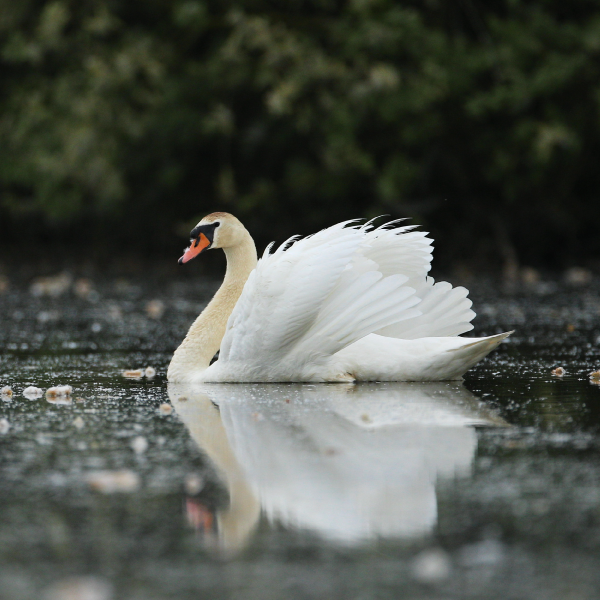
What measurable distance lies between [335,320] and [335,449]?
1.60 meters

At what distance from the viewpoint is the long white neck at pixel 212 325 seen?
6.04 meters

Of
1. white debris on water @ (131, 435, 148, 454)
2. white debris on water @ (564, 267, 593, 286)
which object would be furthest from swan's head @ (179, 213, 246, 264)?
white debris on water @ (564, 267, 593, 286)

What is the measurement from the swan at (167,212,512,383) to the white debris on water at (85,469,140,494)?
1.99 metres

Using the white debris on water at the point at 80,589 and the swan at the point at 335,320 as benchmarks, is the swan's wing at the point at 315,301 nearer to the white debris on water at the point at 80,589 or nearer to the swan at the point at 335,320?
the swan at the point at 335,320

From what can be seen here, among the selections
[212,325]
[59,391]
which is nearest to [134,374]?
[212,325]

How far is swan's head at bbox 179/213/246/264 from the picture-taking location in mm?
6348

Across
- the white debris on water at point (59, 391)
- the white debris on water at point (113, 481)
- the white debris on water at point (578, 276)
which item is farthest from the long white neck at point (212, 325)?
the white debris on water at point (578, 276)

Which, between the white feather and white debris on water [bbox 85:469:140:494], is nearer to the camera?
white debris on water [bbox 85:469:140:494]

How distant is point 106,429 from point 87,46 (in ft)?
49.5

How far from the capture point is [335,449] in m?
4.01

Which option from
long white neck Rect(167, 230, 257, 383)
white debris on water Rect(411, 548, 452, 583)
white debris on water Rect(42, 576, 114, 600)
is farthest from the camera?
long white neck Rect(167, 230, 257, 383)

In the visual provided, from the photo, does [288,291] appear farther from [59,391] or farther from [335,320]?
[59,391]

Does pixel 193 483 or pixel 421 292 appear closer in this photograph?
pixel 193 483

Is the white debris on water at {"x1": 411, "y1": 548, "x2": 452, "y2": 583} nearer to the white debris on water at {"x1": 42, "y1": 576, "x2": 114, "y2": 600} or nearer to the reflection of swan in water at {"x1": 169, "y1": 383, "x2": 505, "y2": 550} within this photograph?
the reflection of swan in water at {"x1": 169, "y1": 383, "x2": 505, "y2": 550}
